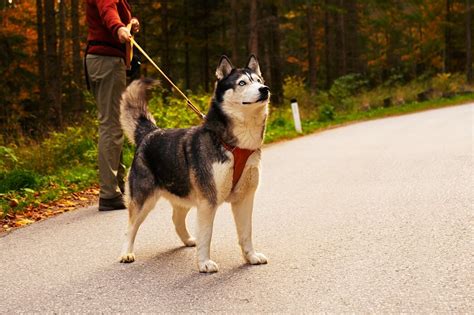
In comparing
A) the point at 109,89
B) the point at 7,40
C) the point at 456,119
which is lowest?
the point at 456,119

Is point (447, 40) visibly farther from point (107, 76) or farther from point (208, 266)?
point (208, 266)

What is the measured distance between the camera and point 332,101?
2552 centimetres

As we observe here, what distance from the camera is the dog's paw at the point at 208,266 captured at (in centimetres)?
464

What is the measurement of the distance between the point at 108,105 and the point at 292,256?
3.22m

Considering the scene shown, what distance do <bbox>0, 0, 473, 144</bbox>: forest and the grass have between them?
1.45 metres

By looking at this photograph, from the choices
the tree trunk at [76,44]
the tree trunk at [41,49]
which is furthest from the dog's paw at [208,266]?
the tree trunk at [41,49]

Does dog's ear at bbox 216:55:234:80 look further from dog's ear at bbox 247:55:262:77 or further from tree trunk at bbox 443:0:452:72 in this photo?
tree trunk at bbox 443:0:452:72

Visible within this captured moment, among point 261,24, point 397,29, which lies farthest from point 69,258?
point 397,29

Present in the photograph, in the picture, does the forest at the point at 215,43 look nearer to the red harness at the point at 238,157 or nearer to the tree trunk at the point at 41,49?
the tree trunk at the point at 41,49

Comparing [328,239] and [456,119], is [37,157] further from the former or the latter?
[456,119]

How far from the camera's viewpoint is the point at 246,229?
4852 millimetres

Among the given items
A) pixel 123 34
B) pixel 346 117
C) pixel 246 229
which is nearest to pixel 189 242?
pixel 246 229

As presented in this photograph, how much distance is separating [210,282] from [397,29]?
48.3 meters

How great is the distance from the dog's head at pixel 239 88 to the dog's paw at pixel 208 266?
1.21 m
